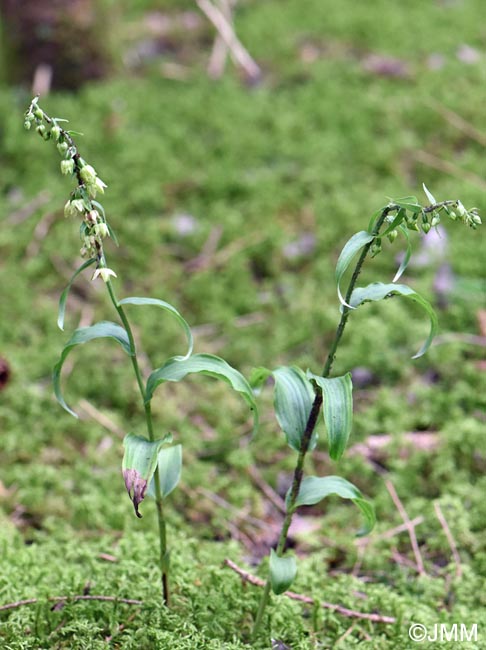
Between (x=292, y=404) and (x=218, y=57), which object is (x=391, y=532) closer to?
(x=292, y=404)

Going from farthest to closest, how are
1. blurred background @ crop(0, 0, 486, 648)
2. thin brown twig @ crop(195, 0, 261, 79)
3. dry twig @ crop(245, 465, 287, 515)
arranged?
1. thin brown twig @ crop(195, 0, 261, 79)
2. dry twig @ crop(245, 465, 287, 515)
3. blurred background @ crop(0, 0, 486, 648)

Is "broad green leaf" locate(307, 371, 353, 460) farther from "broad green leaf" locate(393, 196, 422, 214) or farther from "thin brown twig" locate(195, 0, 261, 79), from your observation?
"thin brown twig" locate(195, 0, 261, 79)

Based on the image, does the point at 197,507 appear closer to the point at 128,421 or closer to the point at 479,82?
the point at 128,421

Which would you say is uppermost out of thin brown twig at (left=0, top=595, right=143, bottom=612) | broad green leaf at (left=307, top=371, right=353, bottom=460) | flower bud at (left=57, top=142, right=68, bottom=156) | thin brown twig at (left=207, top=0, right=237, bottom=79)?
thin brown twig at (left=207, top=0, right=237, bottom=79)

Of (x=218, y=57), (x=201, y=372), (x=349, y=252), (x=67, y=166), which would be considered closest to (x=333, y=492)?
(x=201, y=372)

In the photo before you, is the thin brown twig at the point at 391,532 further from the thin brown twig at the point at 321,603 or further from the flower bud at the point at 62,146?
the flower bud at the point at 62,146

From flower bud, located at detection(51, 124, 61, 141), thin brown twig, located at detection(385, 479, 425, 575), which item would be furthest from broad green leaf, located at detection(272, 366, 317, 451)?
thin brown twig, located at detection(385, 479, 425, 575)

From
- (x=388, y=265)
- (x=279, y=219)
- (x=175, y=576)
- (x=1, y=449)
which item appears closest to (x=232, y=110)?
(x=279, y=219)

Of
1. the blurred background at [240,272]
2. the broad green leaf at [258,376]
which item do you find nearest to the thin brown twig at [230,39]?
the blurred background at [240,272]
